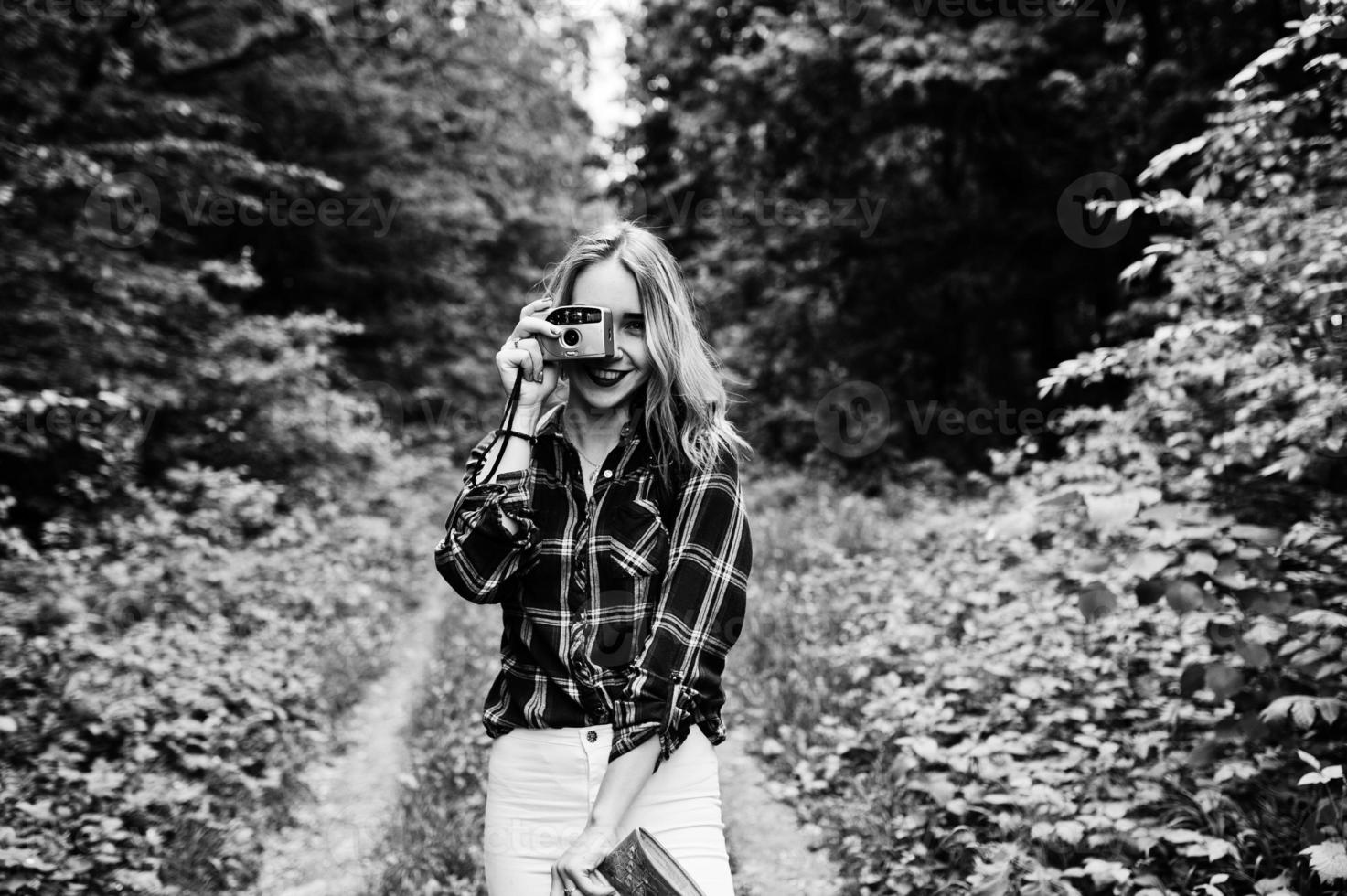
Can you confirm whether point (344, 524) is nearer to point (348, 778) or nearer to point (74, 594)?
point (74, 594)

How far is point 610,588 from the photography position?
1.81 metres

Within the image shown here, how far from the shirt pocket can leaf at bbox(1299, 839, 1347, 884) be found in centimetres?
217

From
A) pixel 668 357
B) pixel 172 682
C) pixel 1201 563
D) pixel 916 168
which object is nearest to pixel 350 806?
pixel 172 682

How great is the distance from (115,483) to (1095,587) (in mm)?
7679

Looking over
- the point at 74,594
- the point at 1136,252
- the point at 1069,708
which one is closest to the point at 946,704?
the point at 1069,708

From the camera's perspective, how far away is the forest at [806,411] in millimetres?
3363

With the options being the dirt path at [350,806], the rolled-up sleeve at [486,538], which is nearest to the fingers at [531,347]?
the rolled-up sleeve at [486,538]

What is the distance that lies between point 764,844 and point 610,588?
2720mm

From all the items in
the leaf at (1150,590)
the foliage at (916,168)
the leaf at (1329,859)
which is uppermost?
the foliage at (916,168)

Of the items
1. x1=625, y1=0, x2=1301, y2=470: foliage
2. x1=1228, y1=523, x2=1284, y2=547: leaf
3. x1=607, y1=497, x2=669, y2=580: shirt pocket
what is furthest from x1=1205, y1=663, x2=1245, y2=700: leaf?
x1=625, y1=0, x2=1301, y2=470: foliage

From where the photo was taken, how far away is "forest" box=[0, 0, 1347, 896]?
3363 millimetres

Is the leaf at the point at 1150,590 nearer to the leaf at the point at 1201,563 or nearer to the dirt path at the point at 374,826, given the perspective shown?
the leaf at the point at 1201,563

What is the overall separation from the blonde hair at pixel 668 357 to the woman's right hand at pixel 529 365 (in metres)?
0.13

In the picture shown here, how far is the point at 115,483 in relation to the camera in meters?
7.64
